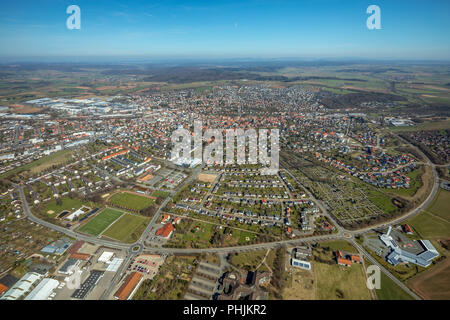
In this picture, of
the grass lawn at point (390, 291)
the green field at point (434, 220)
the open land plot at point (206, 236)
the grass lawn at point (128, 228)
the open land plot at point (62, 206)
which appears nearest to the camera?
the grass lawn at point (390, 291)

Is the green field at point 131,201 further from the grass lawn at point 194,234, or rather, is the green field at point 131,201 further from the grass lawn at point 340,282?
the grass lawn at point 340,282

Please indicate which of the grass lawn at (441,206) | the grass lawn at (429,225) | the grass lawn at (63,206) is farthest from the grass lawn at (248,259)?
the grass lawn at (441,206)

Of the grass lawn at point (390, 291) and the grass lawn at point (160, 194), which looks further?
the grass lawn at point (160, 194)

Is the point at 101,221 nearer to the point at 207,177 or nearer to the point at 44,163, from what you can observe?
the point at 207,177

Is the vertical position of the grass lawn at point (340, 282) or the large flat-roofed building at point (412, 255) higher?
the large flat-roofed building at point (412, 255)

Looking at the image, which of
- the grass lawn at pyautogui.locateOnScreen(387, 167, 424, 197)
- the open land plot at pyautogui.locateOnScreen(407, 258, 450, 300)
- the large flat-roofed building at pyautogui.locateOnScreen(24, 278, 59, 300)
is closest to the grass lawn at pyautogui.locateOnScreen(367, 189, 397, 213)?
the grass lawn at pyautogui.locateOnScreen(387, 167, 424, 197)
